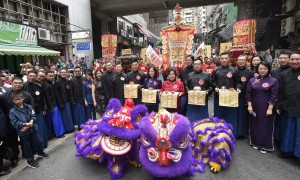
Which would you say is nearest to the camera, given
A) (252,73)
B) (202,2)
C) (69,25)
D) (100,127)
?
(100,127)

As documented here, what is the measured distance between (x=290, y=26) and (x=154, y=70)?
1211cm

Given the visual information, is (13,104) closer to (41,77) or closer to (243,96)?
(41,77)

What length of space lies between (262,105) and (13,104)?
15.6 ft

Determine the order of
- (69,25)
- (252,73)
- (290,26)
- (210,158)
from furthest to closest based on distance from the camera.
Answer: (69,25)
(290,26)
(252,73)
(210,158)

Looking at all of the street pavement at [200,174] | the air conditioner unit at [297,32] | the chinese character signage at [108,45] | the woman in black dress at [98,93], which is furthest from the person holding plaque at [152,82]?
the air conditioner unit at [297,32]

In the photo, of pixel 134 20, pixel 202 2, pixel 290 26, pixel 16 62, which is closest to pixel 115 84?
pixel 16 62

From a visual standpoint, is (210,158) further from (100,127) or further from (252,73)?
(252,73)

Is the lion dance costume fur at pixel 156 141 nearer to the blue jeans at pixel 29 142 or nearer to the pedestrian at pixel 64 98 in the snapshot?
the blue jeans at pixel 29 142

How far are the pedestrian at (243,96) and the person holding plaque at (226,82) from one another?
0.47ft

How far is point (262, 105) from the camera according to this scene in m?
3.95

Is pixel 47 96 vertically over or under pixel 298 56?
under

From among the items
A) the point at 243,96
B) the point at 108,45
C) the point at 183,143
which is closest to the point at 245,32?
the point at 243,96

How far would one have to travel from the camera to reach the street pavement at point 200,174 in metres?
3.33

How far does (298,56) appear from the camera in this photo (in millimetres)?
3502
